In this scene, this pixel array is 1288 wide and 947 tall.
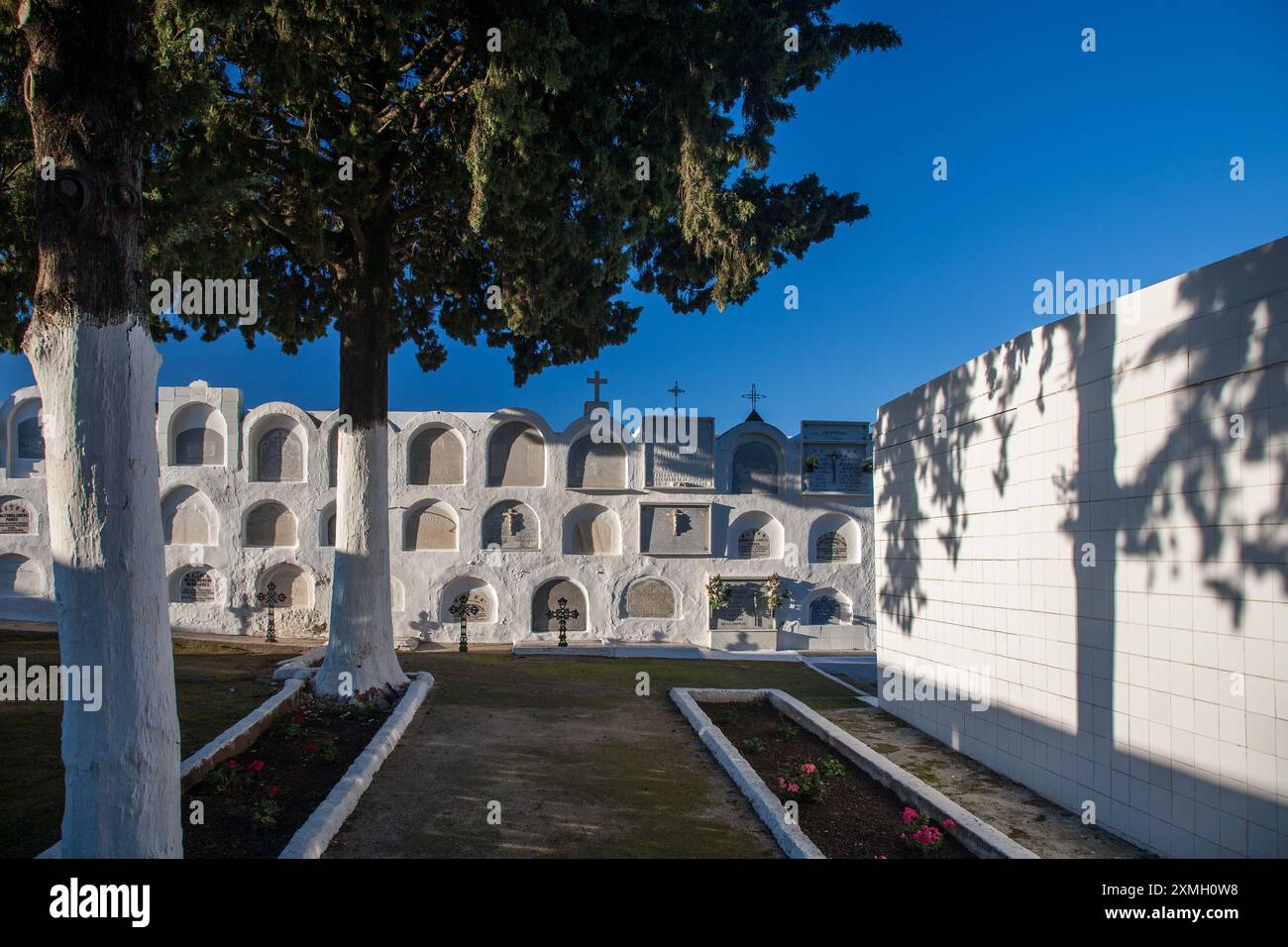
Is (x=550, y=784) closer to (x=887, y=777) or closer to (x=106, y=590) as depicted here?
(x=887, y=777)

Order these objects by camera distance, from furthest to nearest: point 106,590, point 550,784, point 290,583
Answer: point 290,583, point 550,784, point 106,590

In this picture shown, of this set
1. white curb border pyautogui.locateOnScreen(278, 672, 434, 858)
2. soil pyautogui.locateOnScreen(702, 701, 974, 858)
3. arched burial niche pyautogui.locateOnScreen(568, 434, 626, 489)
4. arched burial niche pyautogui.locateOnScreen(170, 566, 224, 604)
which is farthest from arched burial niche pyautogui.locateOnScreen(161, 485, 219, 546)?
soil pyautogui.locateOnScreen(702, 701, 974, 858)

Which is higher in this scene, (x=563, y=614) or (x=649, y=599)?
(x=649, y=599)

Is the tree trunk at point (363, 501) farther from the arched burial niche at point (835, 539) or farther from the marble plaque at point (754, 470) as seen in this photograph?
the arched burial niche at point (835, 539)

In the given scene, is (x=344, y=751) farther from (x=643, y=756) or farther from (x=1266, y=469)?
(x=1266, y=469)

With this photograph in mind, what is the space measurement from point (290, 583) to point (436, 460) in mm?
5172

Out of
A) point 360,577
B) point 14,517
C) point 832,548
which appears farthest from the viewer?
point 832,548

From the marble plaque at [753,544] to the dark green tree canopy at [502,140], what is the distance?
35.8 ft

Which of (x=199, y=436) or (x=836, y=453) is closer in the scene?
(x=199, y=436)

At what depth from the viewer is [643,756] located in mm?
8188

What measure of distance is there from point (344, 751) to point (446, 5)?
323 inches

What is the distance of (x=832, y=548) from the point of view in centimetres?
2223

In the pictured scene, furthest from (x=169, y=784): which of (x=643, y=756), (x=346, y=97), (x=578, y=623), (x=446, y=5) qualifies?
(x=578, y=623)

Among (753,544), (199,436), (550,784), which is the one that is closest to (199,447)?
(199,436)
